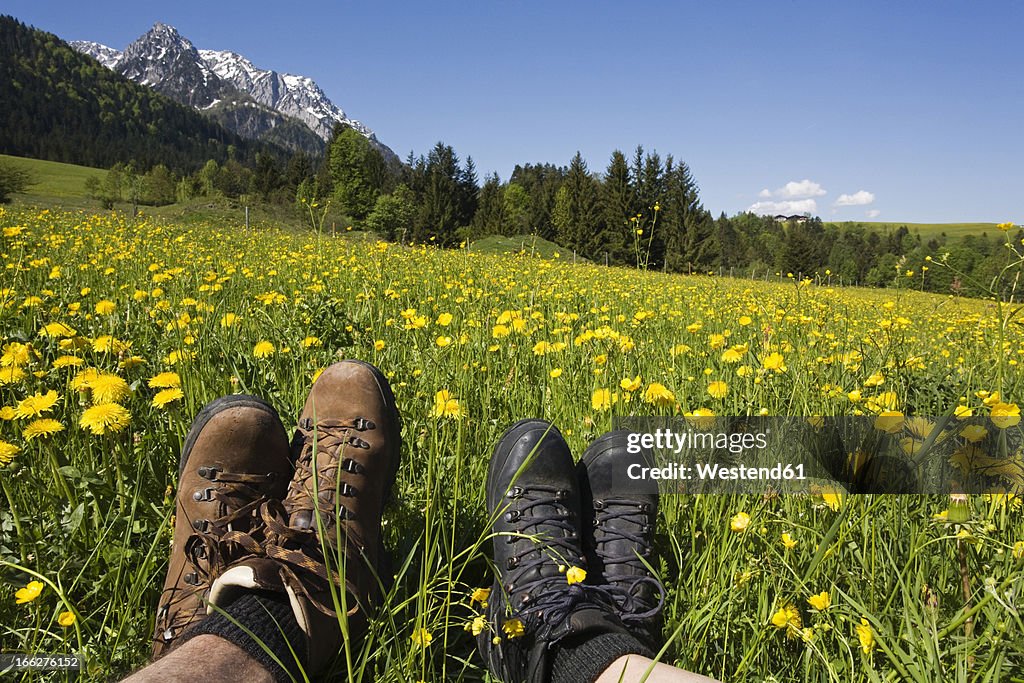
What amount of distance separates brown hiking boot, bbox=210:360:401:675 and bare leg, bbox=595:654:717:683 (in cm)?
44

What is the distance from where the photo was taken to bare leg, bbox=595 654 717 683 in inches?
34.7

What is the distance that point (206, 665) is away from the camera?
837mm

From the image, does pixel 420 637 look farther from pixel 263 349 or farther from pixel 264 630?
pixel 263 349

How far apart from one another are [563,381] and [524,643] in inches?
43.3

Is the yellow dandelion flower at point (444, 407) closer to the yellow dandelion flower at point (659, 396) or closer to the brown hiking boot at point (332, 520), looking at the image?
the brown hiking boot at point (332, 520)

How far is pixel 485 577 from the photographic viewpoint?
1.33 meters

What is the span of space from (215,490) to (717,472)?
126 centimetres

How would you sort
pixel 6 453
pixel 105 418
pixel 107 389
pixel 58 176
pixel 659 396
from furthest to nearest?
1. pixel 58 176
2. pixel 659 396
3. pixel 107 389
4. pixel 105 418
5. pixel 6 453

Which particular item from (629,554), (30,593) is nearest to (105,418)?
(30,593)

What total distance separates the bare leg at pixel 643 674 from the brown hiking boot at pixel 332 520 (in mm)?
440

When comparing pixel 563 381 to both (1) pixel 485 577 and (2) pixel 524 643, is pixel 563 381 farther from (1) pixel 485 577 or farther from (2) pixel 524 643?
(2) pixel 524 643

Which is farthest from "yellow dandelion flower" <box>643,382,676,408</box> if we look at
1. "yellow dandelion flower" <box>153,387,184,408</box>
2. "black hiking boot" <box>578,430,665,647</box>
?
"yellow dandelion flower" <box>153,387,184,408</box>

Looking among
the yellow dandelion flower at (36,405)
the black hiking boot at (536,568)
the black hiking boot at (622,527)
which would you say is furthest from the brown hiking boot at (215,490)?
the black hiking boot at (622,527)

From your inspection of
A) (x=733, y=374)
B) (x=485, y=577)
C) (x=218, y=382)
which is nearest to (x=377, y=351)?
(x=218, y=382)
